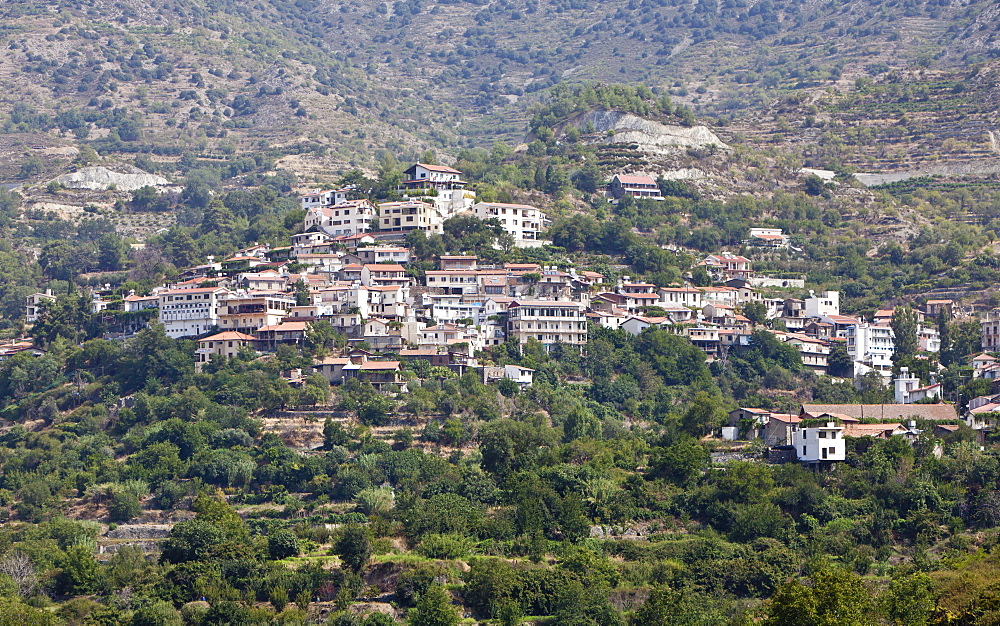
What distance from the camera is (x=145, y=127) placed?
16612 centimetres

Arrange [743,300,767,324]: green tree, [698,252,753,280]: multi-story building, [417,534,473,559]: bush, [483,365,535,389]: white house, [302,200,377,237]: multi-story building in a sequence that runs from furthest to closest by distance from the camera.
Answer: [698,252,753,280]: multi-story building
[302,200,377,237]: multi-story building
[743,300,767,324]: green tree
[483,365,535,389]: white house
[417,534,473,559]: bush

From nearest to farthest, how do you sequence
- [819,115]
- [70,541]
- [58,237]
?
[70,541], [58,237], [819,115]

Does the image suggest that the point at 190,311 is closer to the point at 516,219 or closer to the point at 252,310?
the point at 252,310

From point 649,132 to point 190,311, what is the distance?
48.4 meters

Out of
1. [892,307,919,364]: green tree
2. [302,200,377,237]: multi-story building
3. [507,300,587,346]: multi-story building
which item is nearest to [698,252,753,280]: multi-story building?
[892,307,919,364]: green tree

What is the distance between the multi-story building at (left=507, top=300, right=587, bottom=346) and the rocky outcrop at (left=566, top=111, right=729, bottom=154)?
37.9 meters

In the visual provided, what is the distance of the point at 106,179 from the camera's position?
14188 cm

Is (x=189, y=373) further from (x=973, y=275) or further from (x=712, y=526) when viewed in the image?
(x=973, y=275)

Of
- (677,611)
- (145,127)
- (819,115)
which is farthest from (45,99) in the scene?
(677,611)

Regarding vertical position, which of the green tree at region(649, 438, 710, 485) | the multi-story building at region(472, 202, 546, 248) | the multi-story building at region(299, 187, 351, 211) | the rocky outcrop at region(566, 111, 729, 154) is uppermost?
the rocky outcrop at region(566, 111, 729, 154)

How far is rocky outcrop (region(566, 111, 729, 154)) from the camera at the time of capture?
129 metres

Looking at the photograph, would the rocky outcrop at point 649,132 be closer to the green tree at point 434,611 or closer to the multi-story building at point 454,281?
the multi-story building at point 454,281

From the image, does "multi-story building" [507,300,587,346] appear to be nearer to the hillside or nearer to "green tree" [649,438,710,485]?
"green tree" [649,438,710,485]

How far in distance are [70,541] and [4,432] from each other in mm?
16758
